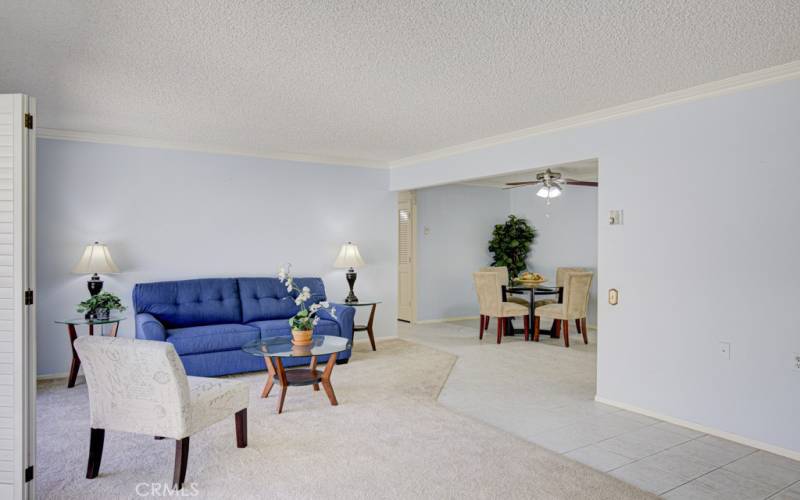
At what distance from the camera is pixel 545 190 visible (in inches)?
248

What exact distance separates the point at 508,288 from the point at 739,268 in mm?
3916

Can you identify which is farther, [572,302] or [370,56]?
[572,302]

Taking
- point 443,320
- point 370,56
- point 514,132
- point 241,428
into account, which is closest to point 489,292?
point 443,320

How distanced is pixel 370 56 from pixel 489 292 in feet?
14.4

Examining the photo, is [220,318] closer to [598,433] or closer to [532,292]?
[598,433]

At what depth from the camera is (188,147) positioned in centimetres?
559

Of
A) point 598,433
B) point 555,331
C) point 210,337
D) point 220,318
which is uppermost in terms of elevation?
point 220,318

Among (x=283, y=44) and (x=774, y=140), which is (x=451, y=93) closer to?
(x=283, y=44)

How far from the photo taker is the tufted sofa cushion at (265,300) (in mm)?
5570

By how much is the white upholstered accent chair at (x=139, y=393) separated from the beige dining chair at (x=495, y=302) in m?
4.60

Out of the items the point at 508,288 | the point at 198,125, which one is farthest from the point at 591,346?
the point at 198,125

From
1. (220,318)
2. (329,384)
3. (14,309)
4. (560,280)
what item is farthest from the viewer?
(560,280)

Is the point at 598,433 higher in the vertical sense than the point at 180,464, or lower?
lower

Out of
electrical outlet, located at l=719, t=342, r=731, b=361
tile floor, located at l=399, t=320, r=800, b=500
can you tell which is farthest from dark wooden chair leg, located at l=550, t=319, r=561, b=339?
electrical outlet, located at l=719, t=342, r=731, b=361
